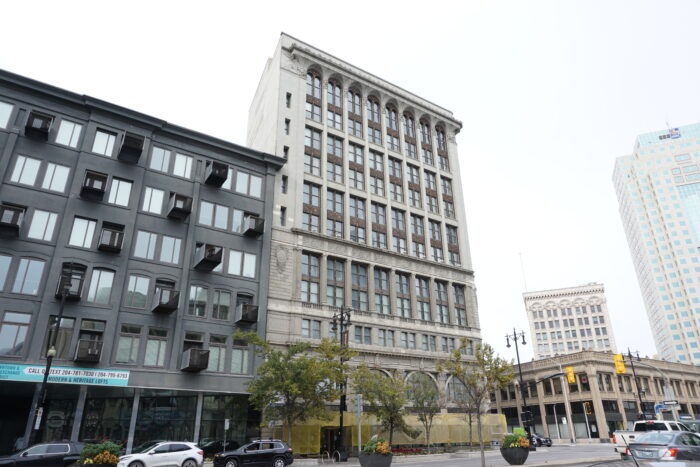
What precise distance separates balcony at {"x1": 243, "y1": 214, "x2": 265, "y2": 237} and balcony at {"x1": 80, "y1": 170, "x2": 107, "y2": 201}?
11591 millimetres

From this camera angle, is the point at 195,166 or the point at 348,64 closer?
the point at 195,166

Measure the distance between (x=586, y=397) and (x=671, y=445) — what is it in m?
60.5

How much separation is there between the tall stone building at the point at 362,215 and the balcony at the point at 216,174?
677 centimetres

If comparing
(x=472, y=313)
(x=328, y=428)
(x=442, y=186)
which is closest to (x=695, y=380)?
(x=472, y=313)

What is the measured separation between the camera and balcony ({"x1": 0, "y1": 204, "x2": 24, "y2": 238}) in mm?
31389

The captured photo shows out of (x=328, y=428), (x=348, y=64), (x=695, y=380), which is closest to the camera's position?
(x=328, y=428)

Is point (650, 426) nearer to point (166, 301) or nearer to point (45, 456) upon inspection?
point (166, 301)

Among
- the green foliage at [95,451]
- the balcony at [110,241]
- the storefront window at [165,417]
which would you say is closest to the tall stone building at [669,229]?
the storefront window at [165,417]

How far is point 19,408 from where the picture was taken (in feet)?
106

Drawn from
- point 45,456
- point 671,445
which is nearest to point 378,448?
point 671,445

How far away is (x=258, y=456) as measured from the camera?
27.3 m

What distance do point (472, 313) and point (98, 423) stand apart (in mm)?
42217

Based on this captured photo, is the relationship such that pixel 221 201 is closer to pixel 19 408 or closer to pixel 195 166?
pixel 195 166

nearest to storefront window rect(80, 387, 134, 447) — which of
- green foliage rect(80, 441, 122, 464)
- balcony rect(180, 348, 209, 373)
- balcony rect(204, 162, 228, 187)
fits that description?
balcony rect(180, 348, 209, 373)
